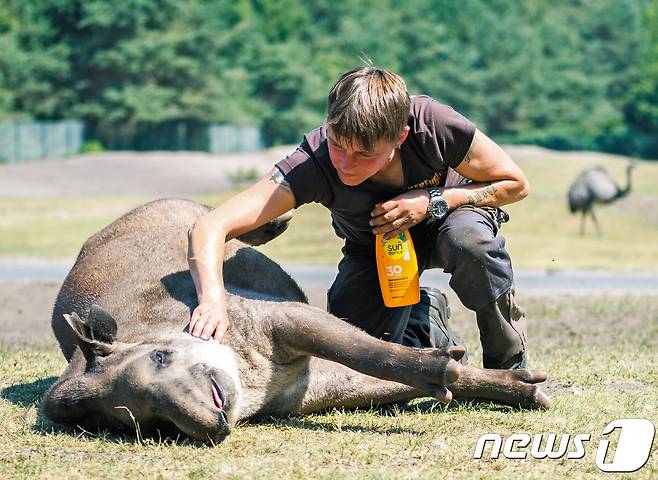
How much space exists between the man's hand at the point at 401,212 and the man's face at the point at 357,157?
0.30 metres

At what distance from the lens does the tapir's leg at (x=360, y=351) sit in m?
5.07

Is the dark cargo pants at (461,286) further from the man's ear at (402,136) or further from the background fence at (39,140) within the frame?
the background fence at (39,140)

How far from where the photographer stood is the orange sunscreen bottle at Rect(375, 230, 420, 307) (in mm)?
5867

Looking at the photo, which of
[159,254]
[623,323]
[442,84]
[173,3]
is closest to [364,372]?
[159,254]

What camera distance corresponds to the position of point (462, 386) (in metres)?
5.54

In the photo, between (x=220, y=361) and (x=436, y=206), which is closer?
(x=220, y=361)

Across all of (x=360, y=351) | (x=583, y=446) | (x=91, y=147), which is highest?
(x=360, y=351)

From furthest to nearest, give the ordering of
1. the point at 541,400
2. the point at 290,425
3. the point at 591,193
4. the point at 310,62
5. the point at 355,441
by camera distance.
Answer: the point at 310,62 < the point at 591,193 < the point at 541,400 < the point at 290,425 < the point at 355,441

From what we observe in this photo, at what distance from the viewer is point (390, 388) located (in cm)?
562

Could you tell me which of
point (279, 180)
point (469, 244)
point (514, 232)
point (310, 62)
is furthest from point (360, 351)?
point (310, 62)

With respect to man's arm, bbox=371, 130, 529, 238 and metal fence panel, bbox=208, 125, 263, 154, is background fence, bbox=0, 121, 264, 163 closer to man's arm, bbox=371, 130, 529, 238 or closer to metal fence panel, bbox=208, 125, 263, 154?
metal fence panel, bbox=208, 125, 263, 154

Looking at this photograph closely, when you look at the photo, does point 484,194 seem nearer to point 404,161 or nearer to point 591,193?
point 404,161

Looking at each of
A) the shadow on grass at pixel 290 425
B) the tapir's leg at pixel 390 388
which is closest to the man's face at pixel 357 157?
the tapir's leg at pixel 390 388

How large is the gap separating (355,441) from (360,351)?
0.47m
